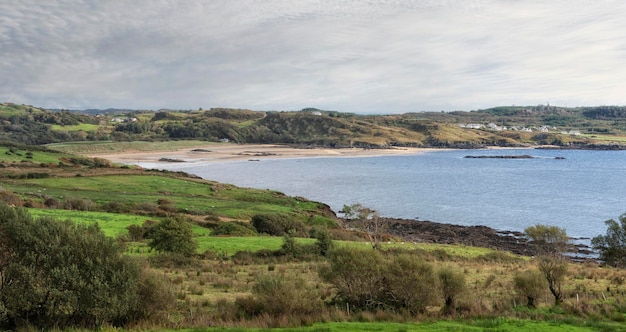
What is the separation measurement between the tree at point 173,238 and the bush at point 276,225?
48.9ft

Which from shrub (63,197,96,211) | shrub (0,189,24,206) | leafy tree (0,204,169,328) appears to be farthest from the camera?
shrub (63,197,96,211)

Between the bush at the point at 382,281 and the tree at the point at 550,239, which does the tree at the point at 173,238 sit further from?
the tree at the point at 550,239

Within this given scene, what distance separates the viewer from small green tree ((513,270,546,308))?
20000mm

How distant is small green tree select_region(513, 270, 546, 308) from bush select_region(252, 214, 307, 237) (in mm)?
25942

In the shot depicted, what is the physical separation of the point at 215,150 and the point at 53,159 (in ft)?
305

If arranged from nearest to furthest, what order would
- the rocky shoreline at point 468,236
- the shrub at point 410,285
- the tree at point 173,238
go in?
the shrub at point 410,285
the tree at point 173,238
the rocky shoreline at point 468,236

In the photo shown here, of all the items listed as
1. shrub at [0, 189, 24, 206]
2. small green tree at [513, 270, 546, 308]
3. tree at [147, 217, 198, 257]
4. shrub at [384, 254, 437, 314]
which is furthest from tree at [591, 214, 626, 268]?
shrub at [0, 189, 24, 206]

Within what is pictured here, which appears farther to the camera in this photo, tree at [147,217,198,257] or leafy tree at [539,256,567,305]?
tree at [147,217,198,257]

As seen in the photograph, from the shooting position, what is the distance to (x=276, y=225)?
152ft

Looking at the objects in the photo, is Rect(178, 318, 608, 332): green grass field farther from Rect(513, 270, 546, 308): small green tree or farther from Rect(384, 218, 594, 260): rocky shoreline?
Rect(384, 218, 594, 260): rocky shoreline

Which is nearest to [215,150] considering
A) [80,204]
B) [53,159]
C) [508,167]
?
[53,159]

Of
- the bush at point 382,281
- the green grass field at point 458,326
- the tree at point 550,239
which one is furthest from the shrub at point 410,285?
the tree at point 550,239

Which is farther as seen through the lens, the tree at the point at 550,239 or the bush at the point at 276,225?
the tree at the point at 550,239

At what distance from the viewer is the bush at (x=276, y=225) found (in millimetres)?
45656
